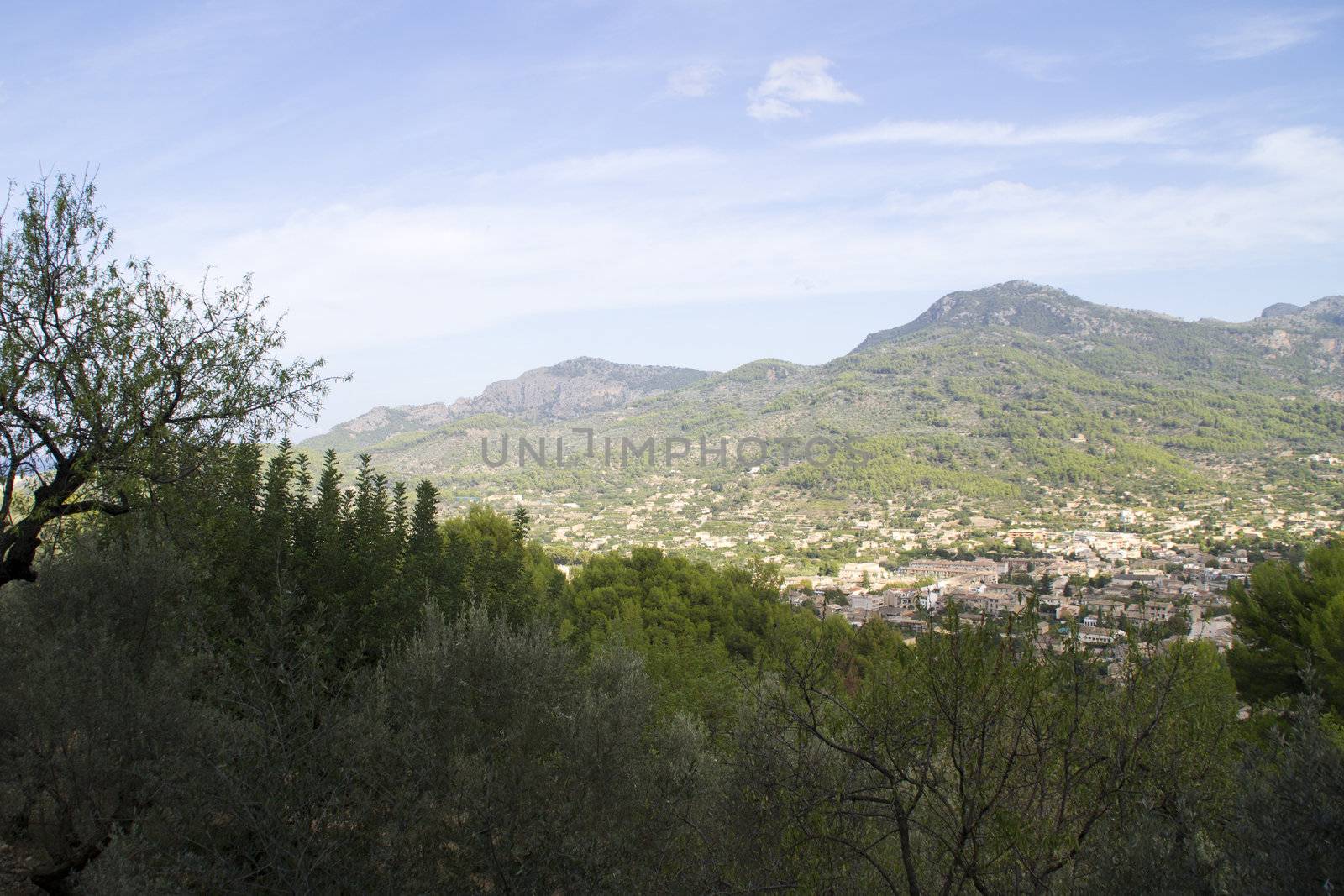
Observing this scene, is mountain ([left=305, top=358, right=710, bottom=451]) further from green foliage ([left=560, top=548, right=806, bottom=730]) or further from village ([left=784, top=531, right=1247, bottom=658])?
green foliage ([left=560, top=548, right=806, bottom=730])

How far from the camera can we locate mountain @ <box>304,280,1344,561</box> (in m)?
91.8

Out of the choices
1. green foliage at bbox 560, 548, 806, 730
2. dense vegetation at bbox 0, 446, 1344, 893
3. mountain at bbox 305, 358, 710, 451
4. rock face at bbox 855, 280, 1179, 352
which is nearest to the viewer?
dense vegetation at bbox 0, 446, 1344, 893

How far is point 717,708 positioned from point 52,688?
11.1 metres

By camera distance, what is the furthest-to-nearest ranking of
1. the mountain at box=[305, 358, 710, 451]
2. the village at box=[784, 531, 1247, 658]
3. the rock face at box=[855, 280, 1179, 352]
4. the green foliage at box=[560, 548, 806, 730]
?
the mountain at box=[305, 358, 710, 451], the rock face at box=[855, 280, 1179, 352], the green foliage at box=[560, 548, 806, 730], the village at box=[784, 531, 1247, 658]

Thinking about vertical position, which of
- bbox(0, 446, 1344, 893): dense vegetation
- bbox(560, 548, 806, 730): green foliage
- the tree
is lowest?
bbox(560, 548, 806, 730): green foliage

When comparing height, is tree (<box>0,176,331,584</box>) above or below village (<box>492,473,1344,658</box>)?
above

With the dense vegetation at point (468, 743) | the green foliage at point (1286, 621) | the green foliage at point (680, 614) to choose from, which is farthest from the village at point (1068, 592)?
the green foliage at point (680, 614)

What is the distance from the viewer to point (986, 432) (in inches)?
4427

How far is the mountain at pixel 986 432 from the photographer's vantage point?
301ft

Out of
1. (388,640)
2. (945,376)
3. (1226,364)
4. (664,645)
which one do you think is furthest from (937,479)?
(388,640)

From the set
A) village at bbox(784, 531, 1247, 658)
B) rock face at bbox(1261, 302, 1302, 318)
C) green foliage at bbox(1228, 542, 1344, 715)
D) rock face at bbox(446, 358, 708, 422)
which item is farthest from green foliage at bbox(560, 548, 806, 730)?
rock face at bbox(1261, 302, 1302, 318)

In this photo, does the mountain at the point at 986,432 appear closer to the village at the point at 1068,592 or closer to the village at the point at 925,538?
the village at the point at 925,538

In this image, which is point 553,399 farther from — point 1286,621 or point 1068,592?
point 1068,592

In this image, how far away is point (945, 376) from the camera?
129m
